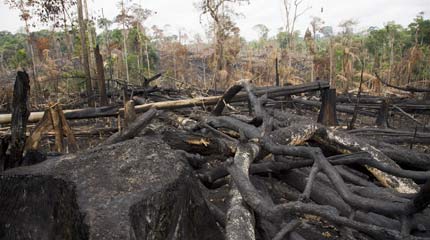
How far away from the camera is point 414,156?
2.28 m

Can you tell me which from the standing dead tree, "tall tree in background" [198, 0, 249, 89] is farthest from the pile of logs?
"tall tree in background" [198, 0, 249, 89]

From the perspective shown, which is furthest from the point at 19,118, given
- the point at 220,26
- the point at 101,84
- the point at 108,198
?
the point at 220,26

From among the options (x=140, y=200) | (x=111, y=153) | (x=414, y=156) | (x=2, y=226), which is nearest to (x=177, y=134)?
(x=111, y=153)

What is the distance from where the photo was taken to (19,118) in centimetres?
217

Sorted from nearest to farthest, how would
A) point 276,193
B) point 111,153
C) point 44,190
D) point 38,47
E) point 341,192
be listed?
point 341,192
point 44,190
point 111,153
point 276,193
point 38,47

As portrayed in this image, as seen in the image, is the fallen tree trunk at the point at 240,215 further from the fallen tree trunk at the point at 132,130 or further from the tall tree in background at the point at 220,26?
the tall tree in background at the point at 220,26

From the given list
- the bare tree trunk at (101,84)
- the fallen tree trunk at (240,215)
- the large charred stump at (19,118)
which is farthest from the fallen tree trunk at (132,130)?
the bare tree trunk at (101,84)

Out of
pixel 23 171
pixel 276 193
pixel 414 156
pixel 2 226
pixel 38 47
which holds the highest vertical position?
pixel 38 47

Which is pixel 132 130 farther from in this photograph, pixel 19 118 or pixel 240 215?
pixel 240 215

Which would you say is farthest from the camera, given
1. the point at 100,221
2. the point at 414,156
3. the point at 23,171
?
the point at 414,156

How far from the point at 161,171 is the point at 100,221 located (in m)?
0.43

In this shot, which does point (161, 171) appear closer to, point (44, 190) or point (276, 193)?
point (44, 190)

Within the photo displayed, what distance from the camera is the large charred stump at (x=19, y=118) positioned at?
213 cm

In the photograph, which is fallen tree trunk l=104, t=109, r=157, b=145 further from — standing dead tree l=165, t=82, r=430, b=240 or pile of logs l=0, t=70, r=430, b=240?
standing dead tree l=165, t=82, r=430, b=240
